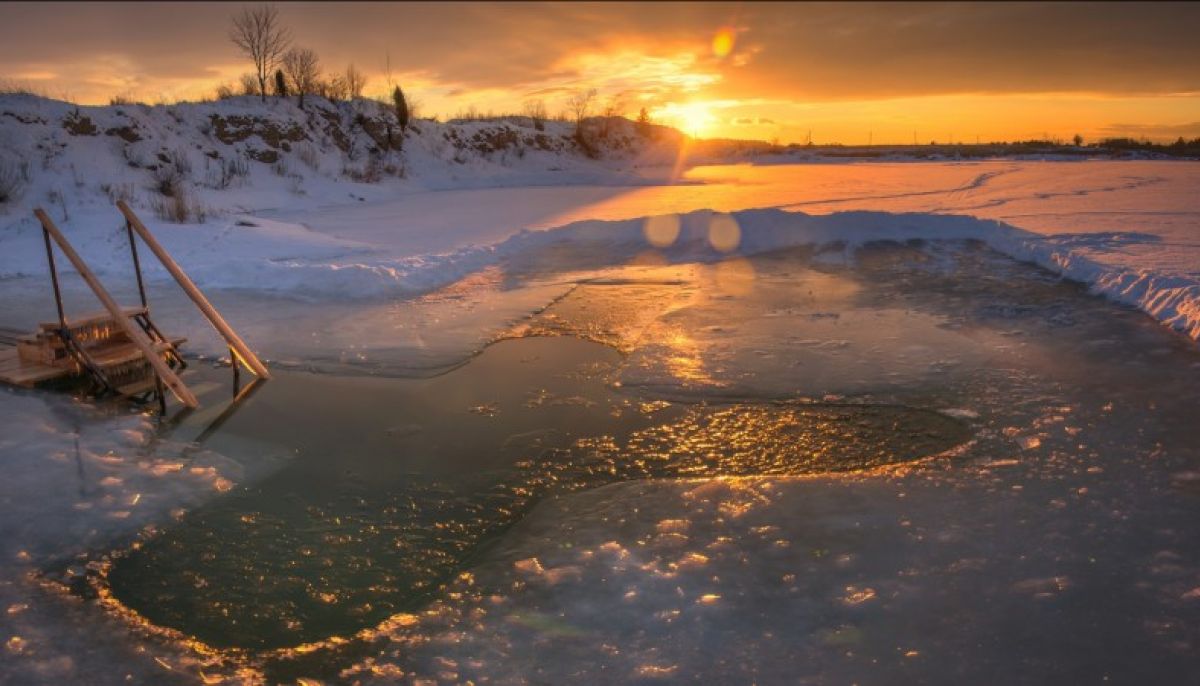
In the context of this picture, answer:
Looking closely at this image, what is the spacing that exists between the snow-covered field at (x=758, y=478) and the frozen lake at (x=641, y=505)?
22 millimetres

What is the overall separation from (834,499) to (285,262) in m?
9.68

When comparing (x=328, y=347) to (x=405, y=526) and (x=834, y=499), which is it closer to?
(x=405, y=526)

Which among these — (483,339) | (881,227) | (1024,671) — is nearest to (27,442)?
(483,339)

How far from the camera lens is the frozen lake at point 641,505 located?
2.87 metres

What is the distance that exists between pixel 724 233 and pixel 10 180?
16.1 m

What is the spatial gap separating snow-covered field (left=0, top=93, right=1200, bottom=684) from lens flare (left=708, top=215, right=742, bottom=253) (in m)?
0.05

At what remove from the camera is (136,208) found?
16.1 m

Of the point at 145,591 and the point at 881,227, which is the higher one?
the point at 881,227

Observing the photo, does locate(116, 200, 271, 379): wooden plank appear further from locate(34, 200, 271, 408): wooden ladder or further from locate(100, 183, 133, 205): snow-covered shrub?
locate(100, 183, 133, 205): snow-covered shrub

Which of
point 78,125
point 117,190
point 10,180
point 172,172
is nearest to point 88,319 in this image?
point 10,180

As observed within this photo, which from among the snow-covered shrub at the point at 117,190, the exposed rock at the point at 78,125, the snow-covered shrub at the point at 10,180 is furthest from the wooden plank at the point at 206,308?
the exposed rock at the point at 78,125

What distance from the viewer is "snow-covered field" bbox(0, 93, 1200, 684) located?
9.41ft

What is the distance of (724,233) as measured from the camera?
13.1 metres

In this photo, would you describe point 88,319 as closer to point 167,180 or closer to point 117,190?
point 117,190
